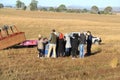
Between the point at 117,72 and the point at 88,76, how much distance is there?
2126 mm

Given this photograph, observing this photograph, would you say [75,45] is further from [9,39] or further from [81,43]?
[9,39]

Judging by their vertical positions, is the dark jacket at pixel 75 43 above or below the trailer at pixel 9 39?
above

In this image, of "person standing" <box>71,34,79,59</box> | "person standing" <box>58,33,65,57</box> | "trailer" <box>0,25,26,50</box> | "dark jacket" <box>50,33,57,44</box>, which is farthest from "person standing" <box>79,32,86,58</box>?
"trailer" <box>0,25,26,50</box>

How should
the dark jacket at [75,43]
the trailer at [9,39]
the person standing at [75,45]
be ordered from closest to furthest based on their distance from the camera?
the person standing at [75,45] → the dark jacket at [75,43] → the trailer at [9,39]

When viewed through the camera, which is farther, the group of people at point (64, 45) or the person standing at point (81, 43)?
the person standing at point (81, 43)

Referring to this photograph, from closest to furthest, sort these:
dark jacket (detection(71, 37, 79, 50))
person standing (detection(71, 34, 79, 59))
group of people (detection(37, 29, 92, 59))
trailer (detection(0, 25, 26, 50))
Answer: group of people (detection(37, 29, 92, 59)) → person standing (detection(71, 34, 79, 59)) → dark jacket (detection(71, 37, 79, 50)) → trailer (detection(0, 25, 26, 50))

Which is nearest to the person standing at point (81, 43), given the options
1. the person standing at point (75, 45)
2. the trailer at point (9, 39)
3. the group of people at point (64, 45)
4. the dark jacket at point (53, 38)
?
the group of people at point (64, 45)

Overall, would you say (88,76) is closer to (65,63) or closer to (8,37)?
(65,63)

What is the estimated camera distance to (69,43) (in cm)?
2403

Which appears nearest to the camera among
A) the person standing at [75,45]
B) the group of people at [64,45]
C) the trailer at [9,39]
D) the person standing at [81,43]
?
the group of people at [64,45]

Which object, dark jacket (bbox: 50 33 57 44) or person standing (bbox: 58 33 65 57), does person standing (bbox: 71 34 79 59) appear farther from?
dark jacket (bbox: 50 33 57 44)

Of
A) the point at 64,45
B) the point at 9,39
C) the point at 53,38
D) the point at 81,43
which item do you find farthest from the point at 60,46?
the point at 9,39

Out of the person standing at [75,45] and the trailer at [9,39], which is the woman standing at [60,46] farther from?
the trailer at [9,39]

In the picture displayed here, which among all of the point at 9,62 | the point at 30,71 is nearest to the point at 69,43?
the point at 9,62
